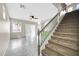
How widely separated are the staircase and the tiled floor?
170 mm

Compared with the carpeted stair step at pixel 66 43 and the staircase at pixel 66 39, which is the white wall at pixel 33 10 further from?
the carpeted stair step at pixel 66 43

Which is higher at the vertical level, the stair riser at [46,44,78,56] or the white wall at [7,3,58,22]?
the white wall at [7,3,58,22]

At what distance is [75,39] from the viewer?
61.5 inches

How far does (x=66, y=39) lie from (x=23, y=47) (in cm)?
65

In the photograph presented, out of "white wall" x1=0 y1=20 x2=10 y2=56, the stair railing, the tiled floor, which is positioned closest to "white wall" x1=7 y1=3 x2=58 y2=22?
the stair railing

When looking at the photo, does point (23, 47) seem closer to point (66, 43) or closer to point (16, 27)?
point (16, 27)

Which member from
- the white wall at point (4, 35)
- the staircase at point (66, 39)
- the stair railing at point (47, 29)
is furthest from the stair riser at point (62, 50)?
the white wall at point (4, 35)

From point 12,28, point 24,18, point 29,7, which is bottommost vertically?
point 12,28

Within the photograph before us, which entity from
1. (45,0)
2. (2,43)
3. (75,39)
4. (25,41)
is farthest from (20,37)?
(75,39)

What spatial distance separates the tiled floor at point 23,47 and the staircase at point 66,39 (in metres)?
0.17

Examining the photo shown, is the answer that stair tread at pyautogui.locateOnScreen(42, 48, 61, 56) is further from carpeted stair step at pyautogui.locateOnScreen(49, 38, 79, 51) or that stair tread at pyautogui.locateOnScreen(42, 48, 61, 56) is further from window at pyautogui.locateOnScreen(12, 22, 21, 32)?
window at pyautogui.locateOnScreen(12, 22, 21, 32)

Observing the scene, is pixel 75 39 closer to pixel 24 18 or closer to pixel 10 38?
pixel 24 18

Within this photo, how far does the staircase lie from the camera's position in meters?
1.56

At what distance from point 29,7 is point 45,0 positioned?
0.26 meters
